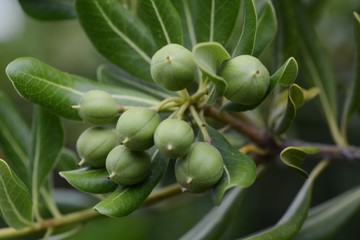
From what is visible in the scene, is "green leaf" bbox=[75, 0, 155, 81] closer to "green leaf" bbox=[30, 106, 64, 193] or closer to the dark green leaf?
"green leaf" bbox=[30, 106, 64, 193]

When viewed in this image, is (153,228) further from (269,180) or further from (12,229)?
(12,229)

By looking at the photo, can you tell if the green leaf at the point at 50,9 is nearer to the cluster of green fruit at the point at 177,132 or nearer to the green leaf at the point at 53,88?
the green leaf at the point at 53,88

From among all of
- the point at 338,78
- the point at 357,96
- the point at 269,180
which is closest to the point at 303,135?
the point at 269,180

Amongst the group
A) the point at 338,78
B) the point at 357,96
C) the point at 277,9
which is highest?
the point at 277,9

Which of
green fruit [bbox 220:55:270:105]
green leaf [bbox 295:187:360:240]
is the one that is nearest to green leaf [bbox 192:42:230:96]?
green fruit [bbox 220:55:270:105]

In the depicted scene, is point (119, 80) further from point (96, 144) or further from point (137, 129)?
point (137, 129)

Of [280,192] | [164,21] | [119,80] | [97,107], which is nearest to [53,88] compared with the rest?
[97,107]
